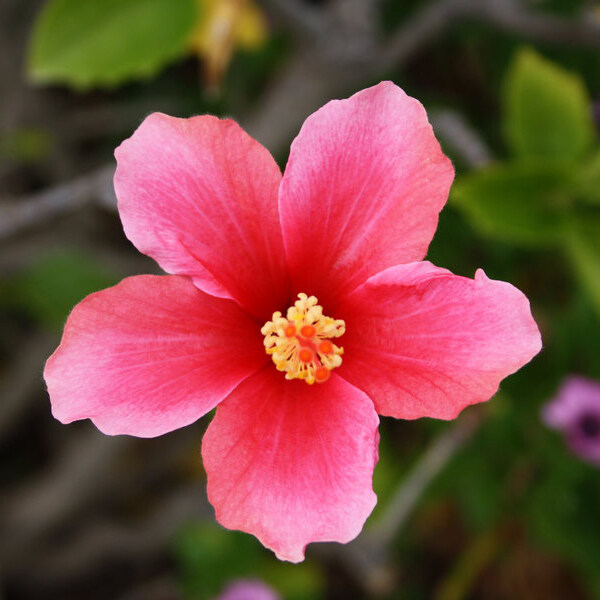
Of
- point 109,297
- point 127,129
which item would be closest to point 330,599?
point 127,129

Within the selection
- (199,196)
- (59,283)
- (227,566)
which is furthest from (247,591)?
(199,196)

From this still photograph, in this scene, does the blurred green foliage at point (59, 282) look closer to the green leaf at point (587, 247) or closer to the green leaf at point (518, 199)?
the green leaf at point (518, 199)

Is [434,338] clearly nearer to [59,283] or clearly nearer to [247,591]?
[59,283]

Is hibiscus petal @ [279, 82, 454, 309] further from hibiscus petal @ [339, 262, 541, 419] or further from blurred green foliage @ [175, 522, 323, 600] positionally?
blurred green foliage @ [175, 522, 323, 600]

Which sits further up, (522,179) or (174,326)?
(174,326)

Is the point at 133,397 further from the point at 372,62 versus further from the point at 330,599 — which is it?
the point at 330,599

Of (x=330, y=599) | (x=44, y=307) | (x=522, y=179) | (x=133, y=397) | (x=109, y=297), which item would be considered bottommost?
(x=330, y=599)

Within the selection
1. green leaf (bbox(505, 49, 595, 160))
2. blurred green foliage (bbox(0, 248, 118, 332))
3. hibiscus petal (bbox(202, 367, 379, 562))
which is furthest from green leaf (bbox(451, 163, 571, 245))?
blurred green foliage (bbox(0, 248, 118, 332))
